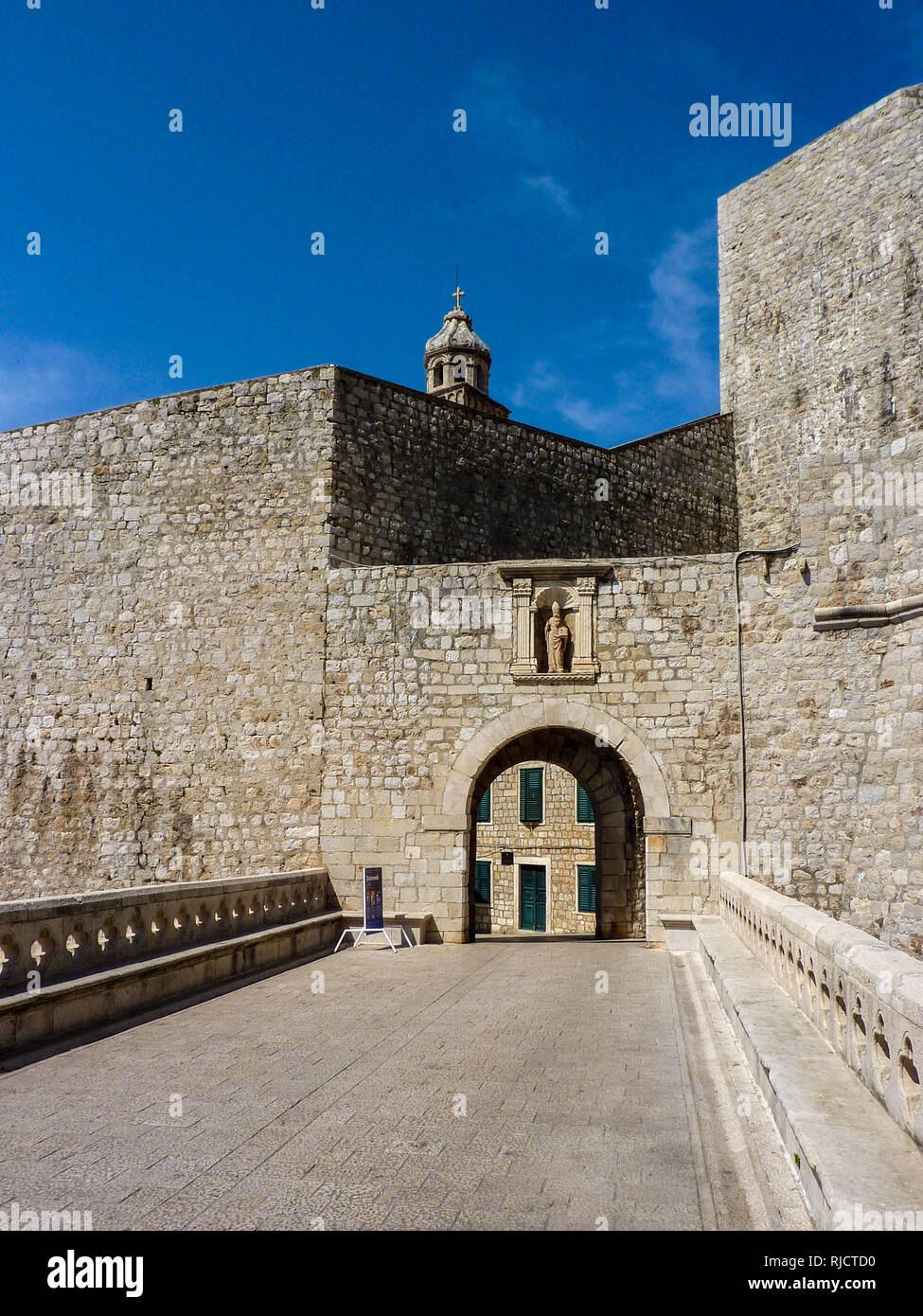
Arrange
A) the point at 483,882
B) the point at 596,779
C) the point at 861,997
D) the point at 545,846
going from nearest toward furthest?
the point at 861,997, the point at 596,779, the point at 545,846, the point at 483,882

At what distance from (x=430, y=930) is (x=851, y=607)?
19.9ft

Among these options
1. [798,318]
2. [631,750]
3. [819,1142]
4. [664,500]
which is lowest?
[819,1142]

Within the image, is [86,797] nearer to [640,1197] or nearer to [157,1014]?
[157,1014]

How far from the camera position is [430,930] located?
38.0 ft

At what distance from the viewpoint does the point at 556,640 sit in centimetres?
1155

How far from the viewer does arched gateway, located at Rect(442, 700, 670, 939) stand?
1129 cm

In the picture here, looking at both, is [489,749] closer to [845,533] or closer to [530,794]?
[845,533]

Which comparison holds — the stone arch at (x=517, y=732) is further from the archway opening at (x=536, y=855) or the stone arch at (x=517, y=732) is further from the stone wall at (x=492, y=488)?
the archway opening at (x=536, y=855)

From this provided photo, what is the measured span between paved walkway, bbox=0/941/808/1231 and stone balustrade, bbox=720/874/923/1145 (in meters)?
0.53

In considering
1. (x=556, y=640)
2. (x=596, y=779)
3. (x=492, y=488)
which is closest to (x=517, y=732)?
(x=556, y=640)

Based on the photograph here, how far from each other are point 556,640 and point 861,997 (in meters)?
8.23

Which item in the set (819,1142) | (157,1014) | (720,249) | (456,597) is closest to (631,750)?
(456,597)

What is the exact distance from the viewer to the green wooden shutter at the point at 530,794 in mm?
22938

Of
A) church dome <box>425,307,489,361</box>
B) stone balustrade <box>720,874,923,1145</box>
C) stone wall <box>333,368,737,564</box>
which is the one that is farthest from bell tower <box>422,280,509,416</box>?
stone balustrade <box>720,874,923,1145</box>
